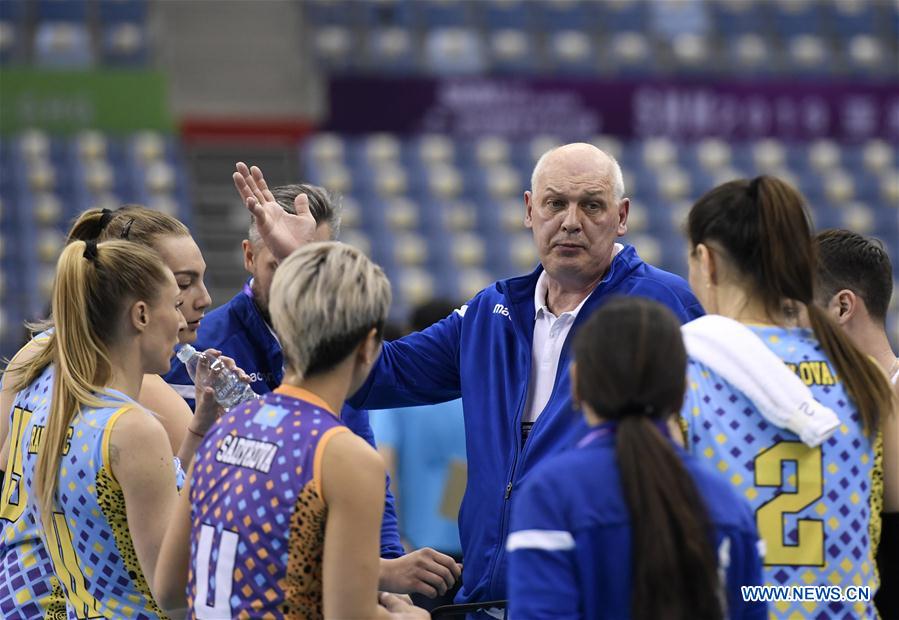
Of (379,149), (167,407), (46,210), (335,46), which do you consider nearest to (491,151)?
(379,149)

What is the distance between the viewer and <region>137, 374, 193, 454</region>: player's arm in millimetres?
3146

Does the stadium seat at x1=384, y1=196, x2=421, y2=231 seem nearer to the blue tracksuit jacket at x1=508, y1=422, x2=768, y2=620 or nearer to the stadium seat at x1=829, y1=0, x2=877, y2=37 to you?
the stadium seat at x1=829, y1=0, x2=877, y2=37

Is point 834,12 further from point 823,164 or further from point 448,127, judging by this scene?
point 448,127

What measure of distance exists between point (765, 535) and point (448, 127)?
11.1m

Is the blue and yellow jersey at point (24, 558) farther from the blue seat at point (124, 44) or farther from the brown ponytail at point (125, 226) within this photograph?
the blue seat at point (124, 44)

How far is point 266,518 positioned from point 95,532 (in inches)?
24.0

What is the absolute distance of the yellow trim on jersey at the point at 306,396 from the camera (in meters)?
2.32

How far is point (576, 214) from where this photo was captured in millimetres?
3350

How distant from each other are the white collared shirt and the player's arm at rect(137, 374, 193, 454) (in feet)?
2.85

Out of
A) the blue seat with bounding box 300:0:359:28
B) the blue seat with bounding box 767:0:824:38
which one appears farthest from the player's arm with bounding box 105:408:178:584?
the blue seat with bounding box 767:0:824:38

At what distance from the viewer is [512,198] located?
536 inches

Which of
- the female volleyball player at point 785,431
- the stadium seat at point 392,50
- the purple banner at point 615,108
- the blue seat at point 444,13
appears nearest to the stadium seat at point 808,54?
the purple banner at point 615,108

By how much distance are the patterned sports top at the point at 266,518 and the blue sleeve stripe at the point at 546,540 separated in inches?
14.4

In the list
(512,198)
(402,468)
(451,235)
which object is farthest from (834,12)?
(402,468)
